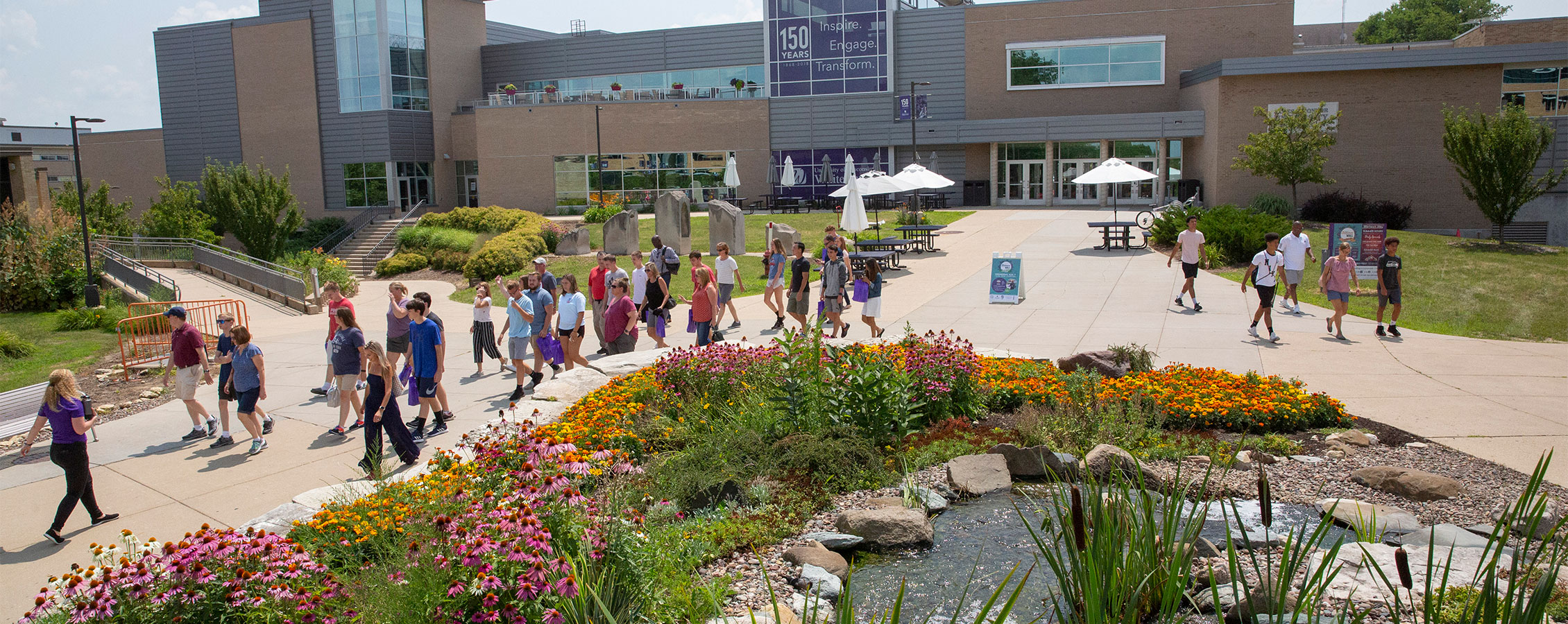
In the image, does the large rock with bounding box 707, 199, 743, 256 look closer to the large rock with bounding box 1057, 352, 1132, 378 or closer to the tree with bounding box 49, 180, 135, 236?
the large rock with bounding box 1057, 352, 1132, 378

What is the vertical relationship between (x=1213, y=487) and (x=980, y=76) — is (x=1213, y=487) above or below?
below

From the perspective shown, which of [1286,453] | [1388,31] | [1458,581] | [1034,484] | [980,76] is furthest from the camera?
[1388,31]

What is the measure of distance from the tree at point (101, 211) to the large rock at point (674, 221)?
717 inches

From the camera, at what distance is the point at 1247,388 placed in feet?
30.0

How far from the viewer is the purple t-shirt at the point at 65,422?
7812 millimetres

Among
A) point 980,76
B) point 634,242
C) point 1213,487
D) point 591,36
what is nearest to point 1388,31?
point 980,76

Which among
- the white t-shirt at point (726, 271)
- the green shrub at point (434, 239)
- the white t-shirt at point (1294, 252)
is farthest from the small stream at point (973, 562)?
the green shrub at point (434, 239)

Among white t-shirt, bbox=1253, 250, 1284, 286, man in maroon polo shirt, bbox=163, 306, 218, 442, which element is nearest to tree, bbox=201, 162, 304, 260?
man in maroon polo shirt, bbox=163, 306, 218, 442

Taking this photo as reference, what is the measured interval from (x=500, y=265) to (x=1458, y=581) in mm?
24162

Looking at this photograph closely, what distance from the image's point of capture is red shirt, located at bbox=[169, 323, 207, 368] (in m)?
10.1

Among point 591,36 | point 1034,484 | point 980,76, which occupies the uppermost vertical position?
point 591,36

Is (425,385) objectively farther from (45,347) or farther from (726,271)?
(45,347)

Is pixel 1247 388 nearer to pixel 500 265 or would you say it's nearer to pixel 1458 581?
pixel 1458 581

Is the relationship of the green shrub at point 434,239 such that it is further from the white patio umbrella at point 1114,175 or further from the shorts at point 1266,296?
the shorts at point 1266,296
